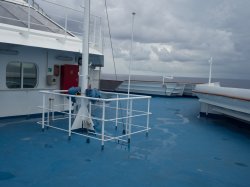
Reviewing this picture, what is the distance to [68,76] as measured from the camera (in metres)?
7.86

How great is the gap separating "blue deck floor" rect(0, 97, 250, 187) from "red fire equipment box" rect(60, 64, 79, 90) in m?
1.73

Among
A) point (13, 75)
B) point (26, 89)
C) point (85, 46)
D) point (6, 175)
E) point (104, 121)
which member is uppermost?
point (85, 46)

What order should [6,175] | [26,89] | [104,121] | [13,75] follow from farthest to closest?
[26,89]
[13,75]
[104,121]
[6,175]

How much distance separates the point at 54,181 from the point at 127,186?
0.90 metres

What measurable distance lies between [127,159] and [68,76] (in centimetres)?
421

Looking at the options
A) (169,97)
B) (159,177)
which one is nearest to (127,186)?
(159,177)

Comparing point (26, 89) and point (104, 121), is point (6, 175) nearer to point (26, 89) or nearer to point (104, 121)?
point (104, 121)

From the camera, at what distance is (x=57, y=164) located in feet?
13.0

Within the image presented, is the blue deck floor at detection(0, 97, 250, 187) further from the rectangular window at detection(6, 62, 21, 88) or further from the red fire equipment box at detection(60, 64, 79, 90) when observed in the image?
the red fire equipment box at detection(60, 64, 79, 90)

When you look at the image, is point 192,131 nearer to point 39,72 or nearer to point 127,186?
point 127,186

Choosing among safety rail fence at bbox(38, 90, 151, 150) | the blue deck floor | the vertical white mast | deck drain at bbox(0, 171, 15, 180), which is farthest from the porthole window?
deck drain at bbox(0, 171, 15, 180)

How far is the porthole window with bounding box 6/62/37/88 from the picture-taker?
22.6 ft

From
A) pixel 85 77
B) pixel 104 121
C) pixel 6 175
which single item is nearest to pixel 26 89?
pixel 85 77

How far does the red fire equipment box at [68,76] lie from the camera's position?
781 cm
